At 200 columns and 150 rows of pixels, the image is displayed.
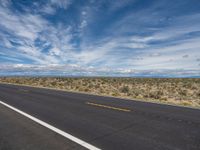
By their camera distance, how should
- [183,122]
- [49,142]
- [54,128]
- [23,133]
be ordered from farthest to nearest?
[183,122] → [54,128] → [23,133] → [49,142]

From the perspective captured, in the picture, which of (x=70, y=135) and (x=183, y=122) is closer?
(x=70, y=135)

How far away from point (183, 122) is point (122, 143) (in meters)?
3.54

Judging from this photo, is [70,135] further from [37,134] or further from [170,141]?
[170,141]

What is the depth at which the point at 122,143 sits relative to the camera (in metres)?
5.09

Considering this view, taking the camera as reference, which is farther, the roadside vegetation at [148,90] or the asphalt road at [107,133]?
the roadside vegetation at [148,90]

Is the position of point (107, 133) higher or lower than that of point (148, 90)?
higher

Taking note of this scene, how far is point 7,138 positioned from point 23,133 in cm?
56

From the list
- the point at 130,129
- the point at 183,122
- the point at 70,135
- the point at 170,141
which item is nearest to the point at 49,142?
the point at 70,135

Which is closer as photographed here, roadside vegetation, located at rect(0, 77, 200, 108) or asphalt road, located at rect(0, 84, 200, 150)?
Answer: asphalt road, located at rect(0, 84, 200, 150)

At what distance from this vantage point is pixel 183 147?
189 inches

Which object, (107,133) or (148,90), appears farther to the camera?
(148,90)

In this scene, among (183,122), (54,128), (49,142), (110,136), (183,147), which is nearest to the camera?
(183,147)

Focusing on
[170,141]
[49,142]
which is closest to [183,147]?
[170,141]

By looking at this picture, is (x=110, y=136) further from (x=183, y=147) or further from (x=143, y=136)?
(x=183, y=147)
